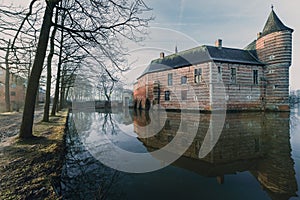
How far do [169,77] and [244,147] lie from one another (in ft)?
66.6

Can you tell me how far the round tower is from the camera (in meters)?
20.3

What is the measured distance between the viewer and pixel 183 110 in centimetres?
2253

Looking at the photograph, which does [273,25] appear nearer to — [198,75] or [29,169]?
[198,75]

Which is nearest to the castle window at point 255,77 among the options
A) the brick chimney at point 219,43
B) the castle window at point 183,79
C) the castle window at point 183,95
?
the brick chimney at point 219,43

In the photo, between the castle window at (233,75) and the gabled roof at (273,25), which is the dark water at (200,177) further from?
the gabled roof at (273,25)

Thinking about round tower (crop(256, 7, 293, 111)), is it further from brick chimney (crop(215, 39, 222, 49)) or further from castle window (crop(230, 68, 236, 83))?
brick chimney (crop(215, 39, 222, 49))

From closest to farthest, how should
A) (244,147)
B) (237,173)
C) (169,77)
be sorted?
(237,173) → (244,147) → (169,77)

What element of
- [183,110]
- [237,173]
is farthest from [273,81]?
[237,173]

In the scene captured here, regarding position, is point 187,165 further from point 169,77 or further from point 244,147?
point 169,77

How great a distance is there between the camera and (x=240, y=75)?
21625mm

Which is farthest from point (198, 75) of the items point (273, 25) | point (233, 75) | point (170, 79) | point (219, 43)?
point (273, 25)

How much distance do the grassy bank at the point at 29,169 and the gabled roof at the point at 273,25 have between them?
2488 cm

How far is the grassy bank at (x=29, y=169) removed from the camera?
2518mm

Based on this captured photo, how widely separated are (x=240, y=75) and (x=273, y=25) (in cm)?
684
